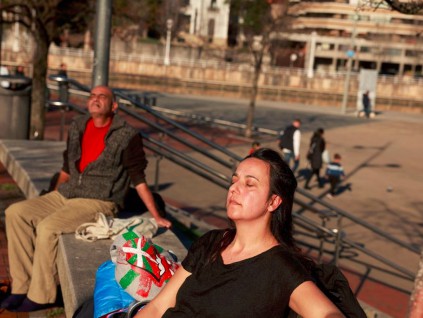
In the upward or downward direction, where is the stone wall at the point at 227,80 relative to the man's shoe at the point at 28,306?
downward

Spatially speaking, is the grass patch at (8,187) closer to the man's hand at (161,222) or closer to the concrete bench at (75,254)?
the concrete bench at (75,254)

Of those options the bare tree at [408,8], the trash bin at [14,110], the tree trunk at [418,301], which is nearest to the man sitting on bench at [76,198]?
the tree trunk at [418,301]

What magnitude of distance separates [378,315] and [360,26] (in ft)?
228

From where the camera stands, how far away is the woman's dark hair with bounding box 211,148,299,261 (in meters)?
2.91

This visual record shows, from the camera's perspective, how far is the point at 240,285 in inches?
111

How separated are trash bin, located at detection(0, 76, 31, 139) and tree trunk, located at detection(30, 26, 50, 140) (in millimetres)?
1673

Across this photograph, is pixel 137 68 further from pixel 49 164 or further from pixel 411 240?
pixel 49 164

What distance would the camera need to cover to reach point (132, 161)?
17.2 ft

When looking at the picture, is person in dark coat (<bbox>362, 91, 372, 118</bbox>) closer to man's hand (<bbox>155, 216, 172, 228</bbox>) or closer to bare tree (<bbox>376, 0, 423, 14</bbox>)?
bare tree (<bbox>376, 0, 423, 14</bbox>)

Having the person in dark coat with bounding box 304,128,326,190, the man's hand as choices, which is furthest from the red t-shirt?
the person in dark coat with bounding box 304,128,326,190

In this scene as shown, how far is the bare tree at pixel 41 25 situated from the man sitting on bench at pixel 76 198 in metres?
7.53

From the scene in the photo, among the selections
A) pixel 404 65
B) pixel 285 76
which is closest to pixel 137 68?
pixel 285 76

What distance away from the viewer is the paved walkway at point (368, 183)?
1116 centimetres

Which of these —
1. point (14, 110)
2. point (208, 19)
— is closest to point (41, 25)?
point (14, 110)
